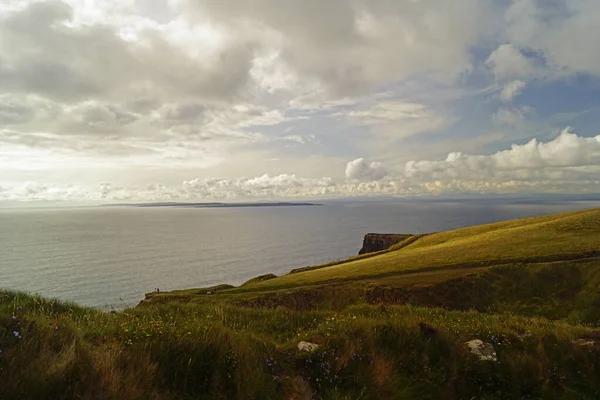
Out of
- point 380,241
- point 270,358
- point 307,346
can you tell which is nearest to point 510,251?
point 307,346

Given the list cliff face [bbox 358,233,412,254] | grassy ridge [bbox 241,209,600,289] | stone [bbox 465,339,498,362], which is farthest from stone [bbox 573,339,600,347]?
cliff face [bbox 358,233,412,254]

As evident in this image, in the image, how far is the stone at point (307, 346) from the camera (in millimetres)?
6764

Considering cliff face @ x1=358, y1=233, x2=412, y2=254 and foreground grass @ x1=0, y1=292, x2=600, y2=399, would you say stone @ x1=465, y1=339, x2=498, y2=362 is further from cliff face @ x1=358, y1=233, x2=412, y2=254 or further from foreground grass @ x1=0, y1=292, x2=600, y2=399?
cliff face @ x1=358, y1=233, x2=412, y2=254

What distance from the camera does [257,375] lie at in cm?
540

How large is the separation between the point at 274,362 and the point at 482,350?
16.6 feet

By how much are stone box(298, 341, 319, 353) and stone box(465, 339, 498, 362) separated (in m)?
3.77

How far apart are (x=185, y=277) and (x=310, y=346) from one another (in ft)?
370

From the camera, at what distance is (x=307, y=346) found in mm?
6898

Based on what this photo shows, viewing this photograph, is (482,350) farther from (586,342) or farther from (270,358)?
(270,358)

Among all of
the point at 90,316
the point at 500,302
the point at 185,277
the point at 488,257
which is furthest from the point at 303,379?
the point at 185,277

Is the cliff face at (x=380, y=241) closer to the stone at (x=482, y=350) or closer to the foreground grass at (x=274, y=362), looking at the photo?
the stone at (x=482, y=350)

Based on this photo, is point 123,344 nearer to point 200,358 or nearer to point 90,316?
point 200,358

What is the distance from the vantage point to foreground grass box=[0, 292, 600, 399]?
14.9 feet

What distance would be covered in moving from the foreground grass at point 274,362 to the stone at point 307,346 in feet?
0.44
